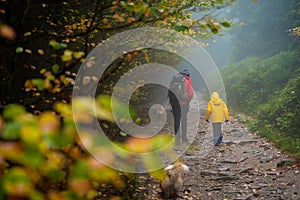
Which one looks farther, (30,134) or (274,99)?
(274,99)

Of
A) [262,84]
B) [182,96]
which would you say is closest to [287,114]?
[182,96]

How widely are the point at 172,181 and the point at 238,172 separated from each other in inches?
108

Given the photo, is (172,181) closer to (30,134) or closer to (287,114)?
(30,134)

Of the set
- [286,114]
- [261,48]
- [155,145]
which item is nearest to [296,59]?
[286,114]

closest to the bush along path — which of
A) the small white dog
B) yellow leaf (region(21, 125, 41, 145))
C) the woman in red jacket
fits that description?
the small white dog

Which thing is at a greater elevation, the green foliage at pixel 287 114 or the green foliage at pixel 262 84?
the green foliage at pixel 262 84

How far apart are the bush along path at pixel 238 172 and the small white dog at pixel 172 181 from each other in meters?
0.29

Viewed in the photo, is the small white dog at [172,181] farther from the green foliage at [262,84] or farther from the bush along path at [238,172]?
the green foliage at [262,84]

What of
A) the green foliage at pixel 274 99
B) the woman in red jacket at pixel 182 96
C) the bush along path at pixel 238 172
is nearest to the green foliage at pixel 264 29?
the green foliage at pixel 274 99

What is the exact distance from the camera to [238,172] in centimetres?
753

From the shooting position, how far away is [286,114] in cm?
1079

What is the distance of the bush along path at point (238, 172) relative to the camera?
616 cm

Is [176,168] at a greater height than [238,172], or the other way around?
[238,172]

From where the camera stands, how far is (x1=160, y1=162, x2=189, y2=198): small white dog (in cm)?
567
